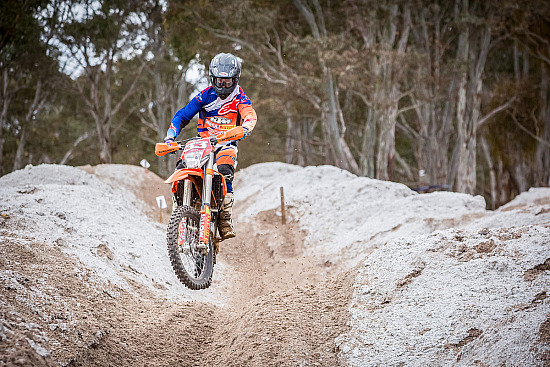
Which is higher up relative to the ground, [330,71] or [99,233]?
A: [330,71]

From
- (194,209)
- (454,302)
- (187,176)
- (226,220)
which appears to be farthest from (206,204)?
(454,302)

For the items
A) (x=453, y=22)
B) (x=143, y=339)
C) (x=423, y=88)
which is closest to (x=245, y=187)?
(x=423, y=88)

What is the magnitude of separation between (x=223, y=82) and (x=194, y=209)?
162 cm

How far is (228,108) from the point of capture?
7.04 metres

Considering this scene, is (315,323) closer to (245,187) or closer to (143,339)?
(143,339)

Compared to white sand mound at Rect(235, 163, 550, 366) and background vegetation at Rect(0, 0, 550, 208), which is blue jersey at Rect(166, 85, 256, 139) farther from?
background vegetation at Rect(0, 0, 550, 208)

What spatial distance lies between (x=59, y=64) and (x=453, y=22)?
22.0m

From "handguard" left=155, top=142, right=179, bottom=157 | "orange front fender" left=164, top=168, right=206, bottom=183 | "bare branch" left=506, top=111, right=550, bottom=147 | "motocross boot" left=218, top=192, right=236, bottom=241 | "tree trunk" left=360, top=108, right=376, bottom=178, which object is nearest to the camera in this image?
"orange front fender" left=164, top=168, right=206, bottom=183

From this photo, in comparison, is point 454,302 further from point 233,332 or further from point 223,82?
point 223,82

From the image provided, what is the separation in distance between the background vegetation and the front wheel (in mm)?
16834

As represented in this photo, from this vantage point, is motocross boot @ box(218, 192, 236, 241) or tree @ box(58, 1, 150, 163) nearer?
motocross boot @ box(218, 192, 236, 241)

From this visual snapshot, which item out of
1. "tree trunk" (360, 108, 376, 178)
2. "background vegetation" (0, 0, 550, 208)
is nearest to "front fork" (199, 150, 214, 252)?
"background vegetation" (0, 0, 550, 208)

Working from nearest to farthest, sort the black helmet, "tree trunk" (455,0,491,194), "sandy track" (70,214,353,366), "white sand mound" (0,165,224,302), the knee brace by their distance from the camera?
1. "sandy track" (70,214,353,366)
2. the black helmet
3. the knee brace
4. "white sand mound" (0,165,224,302)
5. "tree trunk" (455,0,491,194)

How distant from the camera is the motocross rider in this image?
21.8 ft
